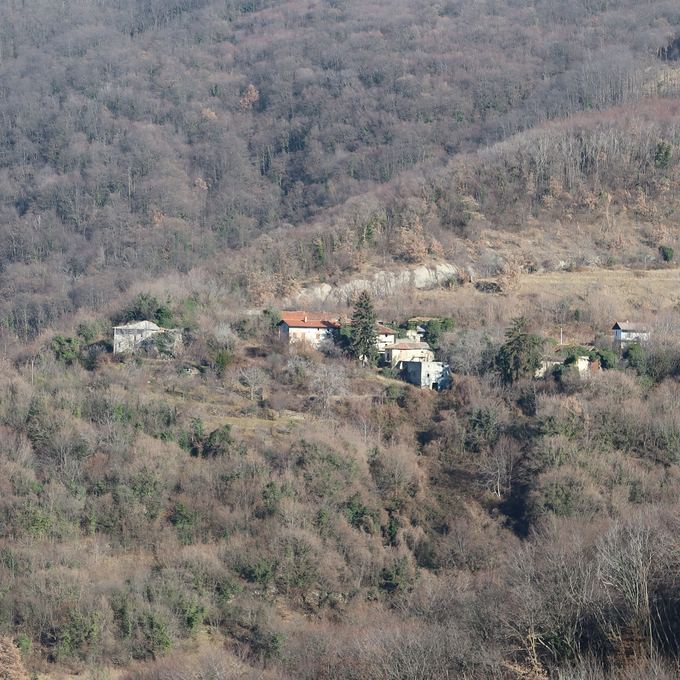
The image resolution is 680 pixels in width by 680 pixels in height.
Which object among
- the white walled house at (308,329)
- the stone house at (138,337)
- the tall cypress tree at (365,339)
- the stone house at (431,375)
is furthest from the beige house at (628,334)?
the stone house at (138,337)

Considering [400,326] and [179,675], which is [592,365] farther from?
[179,675]

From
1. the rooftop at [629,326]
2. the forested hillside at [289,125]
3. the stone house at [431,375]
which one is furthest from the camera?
the forested hillside at [289,125]

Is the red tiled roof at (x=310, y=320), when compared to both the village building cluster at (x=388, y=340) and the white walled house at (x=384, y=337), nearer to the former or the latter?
the village building cluster at (x=388, y=340)

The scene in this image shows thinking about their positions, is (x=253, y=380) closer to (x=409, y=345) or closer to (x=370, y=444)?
(x=370, y=444)

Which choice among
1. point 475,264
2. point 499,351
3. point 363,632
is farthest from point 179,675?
point 475,264

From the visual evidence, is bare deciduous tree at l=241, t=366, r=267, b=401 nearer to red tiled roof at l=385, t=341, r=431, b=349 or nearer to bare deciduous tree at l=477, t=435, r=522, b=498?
red tiled roof at l=385, t=341, r=431, b=349
